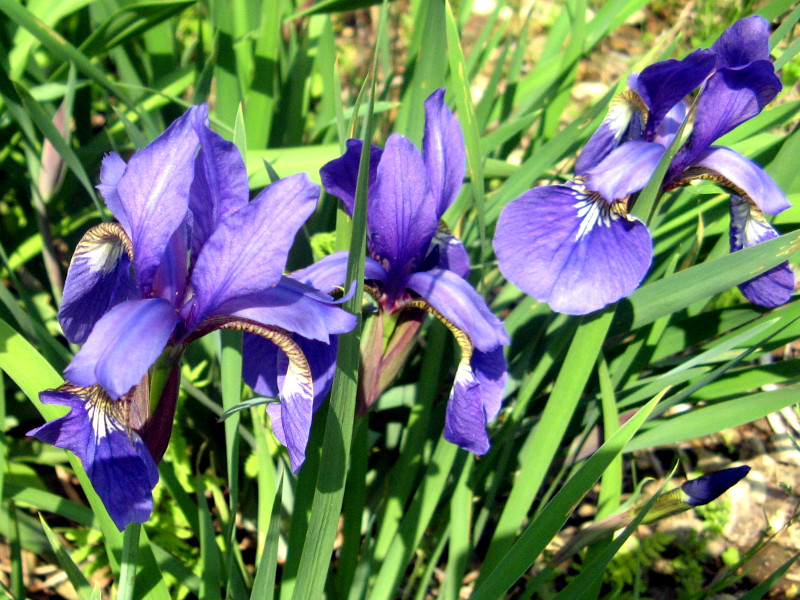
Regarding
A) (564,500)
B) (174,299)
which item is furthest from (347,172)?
(564,500)

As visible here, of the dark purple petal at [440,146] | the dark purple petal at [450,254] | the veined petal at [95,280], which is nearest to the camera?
the veined petal at [95,280]

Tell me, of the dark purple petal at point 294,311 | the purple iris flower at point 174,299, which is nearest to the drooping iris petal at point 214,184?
the purple iris flower at point 174,299

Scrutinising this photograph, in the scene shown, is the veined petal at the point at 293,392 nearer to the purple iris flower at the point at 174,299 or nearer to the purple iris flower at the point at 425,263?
the purple iris flower at the point at 174,299

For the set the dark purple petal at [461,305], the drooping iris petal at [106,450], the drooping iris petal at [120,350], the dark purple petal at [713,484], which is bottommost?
the dark purple petal at [713,484]

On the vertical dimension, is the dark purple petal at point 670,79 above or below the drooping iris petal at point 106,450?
above

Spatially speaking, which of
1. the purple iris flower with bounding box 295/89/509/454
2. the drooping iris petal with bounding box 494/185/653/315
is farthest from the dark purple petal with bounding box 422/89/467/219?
the drooping iris petal with bounding box 494/185/653/315

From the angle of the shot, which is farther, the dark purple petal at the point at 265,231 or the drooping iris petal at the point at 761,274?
the drooping iris petal at the point at 761,274

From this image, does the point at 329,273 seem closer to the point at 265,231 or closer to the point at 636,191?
the point at 265,231
